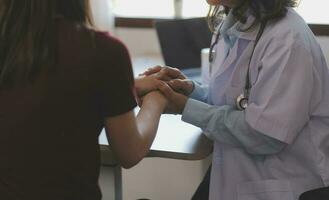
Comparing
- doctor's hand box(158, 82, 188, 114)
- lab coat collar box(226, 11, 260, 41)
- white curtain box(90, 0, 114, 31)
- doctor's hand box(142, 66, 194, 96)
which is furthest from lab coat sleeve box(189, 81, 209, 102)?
white curtain box(90, 0, 114, 31)

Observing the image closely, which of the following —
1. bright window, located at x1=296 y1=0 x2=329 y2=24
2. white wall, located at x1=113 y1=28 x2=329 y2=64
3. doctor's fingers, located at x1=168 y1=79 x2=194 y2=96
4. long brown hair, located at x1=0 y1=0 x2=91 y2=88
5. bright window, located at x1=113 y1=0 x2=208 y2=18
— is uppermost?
long brown hair, located at x1=0 y1=0 x2=91 y2=88

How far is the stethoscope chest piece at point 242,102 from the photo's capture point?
1.24m

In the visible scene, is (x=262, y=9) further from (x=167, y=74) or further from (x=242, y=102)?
(x=167, y=74)

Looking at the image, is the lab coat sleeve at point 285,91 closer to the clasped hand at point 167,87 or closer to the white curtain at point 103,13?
the clasped hand at point 167,87

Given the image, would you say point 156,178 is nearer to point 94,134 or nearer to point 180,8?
point 94,134

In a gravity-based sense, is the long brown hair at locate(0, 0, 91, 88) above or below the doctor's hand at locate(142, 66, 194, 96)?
above

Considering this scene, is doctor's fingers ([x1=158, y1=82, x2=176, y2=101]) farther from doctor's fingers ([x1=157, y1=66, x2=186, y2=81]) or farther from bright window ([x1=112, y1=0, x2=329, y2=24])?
bright window ([x1=112, y1=0, x2=329, y2=24])

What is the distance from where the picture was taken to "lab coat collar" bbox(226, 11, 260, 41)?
125 cm

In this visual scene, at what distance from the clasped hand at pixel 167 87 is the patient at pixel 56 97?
33 cm

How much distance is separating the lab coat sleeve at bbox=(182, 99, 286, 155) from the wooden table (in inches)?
2.1

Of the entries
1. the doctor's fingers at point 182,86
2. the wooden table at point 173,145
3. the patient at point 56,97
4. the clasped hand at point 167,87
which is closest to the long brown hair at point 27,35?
the patient at point 56,97

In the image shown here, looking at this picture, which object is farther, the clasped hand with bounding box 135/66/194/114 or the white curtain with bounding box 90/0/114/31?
the white curtain with bounding box 90/0/114/31

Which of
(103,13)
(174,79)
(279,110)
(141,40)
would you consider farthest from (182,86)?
(141,40)

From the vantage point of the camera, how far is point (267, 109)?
1.16 metres
